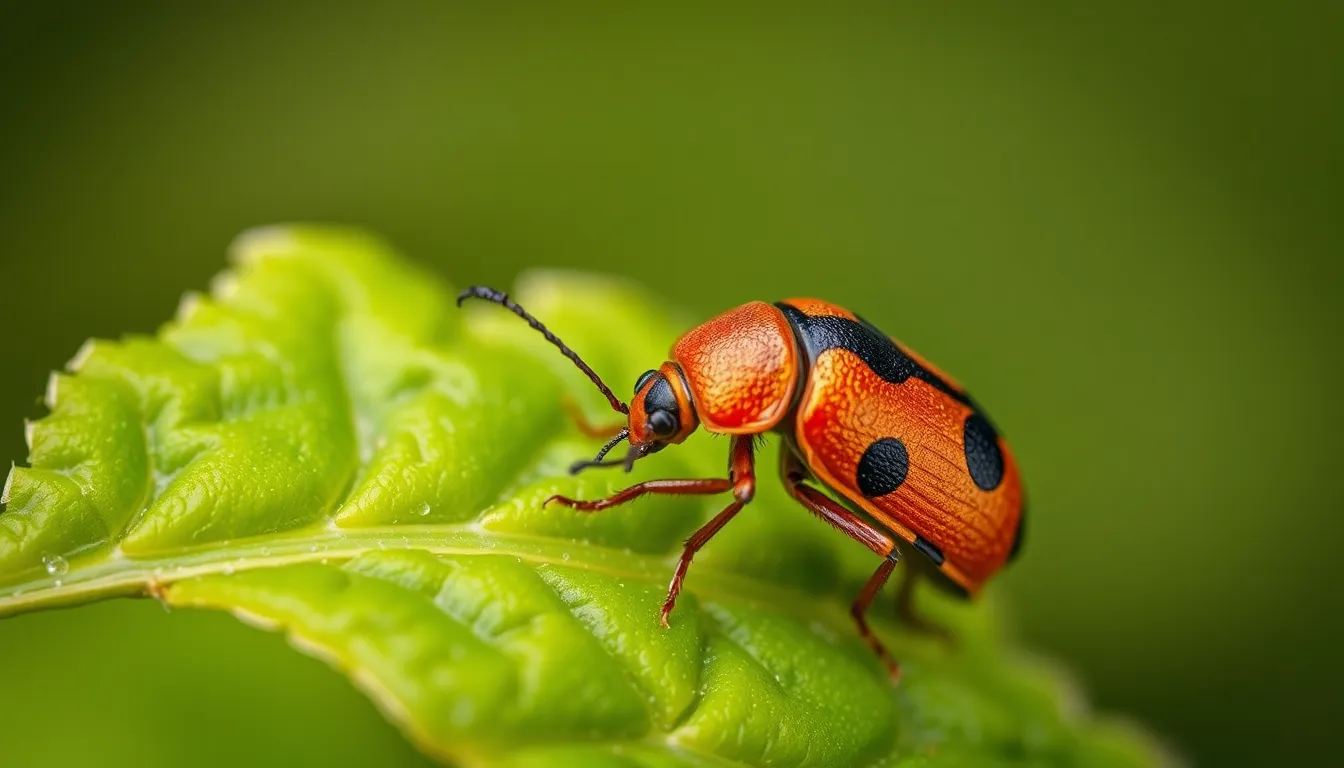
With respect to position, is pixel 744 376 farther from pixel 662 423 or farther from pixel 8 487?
pixel 8 487

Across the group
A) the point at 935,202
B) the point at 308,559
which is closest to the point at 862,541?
the point at 308,559

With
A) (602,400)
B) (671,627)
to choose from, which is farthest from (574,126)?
(671,627)

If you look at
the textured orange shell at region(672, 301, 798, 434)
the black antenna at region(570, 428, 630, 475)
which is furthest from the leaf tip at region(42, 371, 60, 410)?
the textured orange shell at region(672, 301, 798, 434)

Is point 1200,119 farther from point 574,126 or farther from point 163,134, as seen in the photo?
point 163,134

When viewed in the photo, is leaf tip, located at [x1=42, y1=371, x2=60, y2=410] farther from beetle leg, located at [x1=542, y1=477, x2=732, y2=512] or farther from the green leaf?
beetle leg, located at [x1=542, y1=477, x2=732, y2=512]

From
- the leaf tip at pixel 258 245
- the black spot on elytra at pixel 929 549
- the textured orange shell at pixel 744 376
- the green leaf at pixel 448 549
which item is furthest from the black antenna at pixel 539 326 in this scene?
the black spot on elytra at pixel 929 549

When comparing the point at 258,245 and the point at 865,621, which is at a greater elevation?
the point at 258,245
